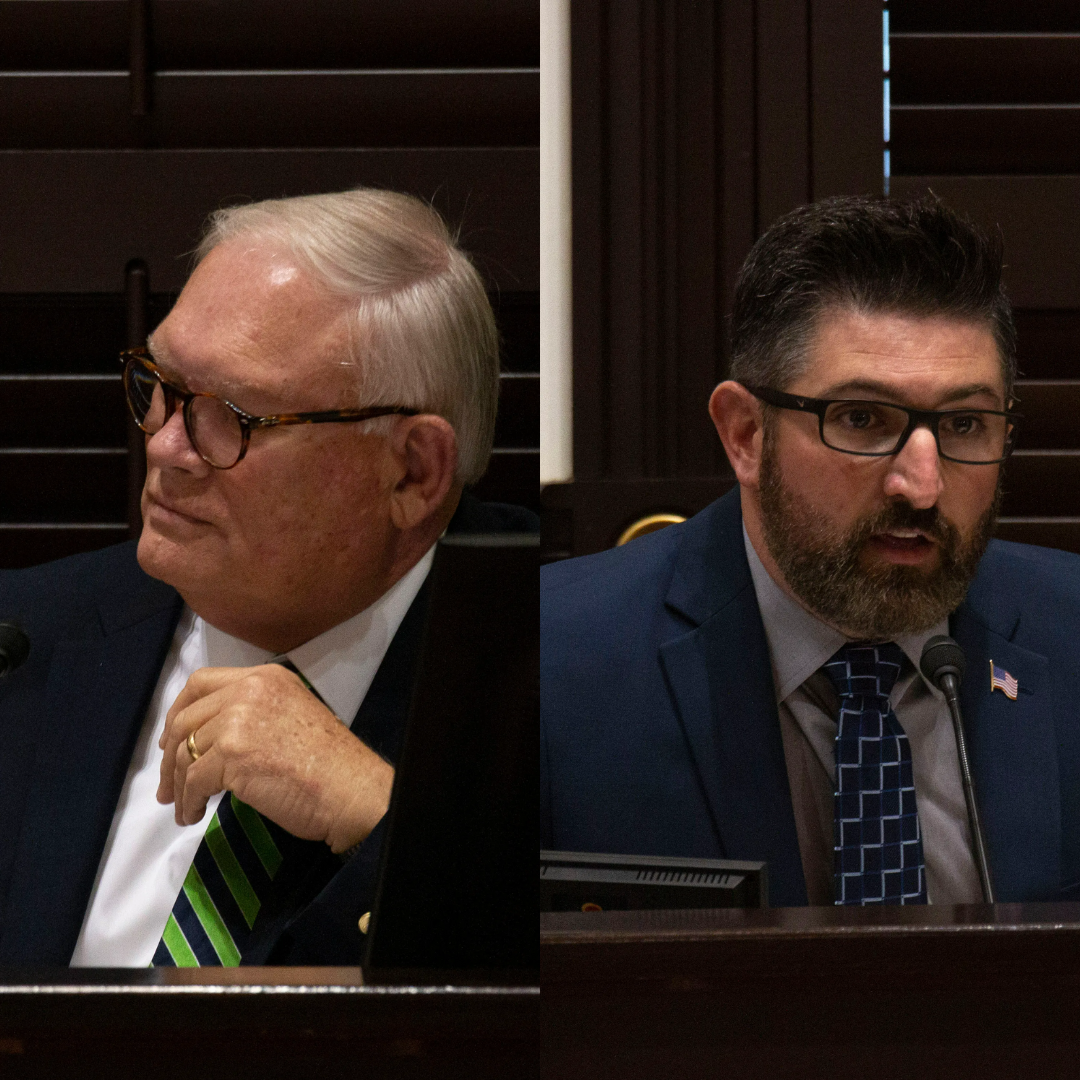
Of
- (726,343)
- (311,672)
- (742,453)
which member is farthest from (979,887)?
(311,672)

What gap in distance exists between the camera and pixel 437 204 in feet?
2.30

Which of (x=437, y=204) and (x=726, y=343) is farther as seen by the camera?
(x=726, y=343)

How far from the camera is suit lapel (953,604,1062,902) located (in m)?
1.09

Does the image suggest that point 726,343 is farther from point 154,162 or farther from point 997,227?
point 154,162

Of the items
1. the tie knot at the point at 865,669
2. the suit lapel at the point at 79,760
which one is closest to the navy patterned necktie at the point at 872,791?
the tie knot at the point at 865,669

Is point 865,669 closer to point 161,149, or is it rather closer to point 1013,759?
point 1013,759

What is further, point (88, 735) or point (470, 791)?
point (88, 735)

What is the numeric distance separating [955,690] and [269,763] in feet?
2.16

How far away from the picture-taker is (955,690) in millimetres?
1081

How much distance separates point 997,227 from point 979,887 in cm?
67

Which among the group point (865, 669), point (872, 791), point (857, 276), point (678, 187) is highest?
point (678, 187)

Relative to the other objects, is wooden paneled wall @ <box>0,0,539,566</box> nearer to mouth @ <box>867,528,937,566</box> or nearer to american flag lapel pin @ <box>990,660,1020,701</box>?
mouth @ <box>867,528,937,566</box>

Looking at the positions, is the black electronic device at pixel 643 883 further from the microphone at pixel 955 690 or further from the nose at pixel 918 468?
the nose at pixel 918 468

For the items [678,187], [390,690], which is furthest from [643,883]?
[678,187]
